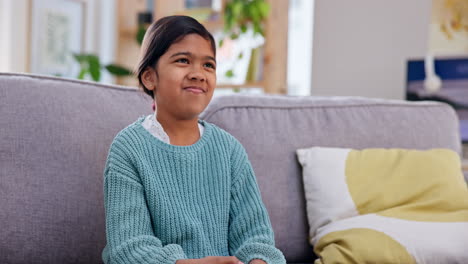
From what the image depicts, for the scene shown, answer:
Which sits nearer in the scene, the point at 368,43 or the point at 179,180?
the point at 179,180

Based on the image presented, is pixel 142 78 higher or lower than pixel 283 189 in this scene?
higher

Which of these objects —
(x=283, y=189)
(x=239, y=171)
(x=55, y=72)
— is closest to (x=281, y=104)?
(x=283, y=189)

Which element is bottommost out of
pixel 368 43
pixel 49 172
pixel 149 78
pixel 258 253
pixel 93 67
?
pixel 258 253

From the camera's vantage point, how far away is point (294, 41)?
11.4 ft

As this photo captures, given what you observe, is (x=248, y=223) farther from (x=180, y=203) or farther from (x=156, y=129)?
(x=156, y=129)

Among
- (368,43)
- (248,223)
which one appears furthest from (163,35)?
(368,43)

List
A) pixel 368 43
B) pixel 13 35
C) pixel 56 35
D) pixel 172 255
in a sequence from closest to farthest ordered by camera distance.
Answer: pixel 172 255
pixel 368 43
pixel 13 35
pixel 56 35

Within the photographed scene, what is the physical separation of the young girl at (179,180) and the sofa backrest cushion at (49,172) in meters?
0.19

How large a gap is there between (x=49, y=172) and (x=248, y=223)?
0.46m

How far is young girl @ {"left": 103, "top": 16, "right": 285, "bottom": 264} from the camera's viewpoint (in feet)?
3.02

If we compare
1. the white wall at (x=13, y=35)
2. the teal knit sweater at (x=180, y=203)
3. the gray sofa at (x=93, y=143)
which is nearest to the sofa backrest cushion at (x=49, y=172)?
the gray sofa at (x=93, y=143)

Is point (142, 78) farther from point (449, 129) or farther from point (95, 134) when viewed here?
point (449, 129)

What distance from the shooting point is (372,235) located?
1.18 metres

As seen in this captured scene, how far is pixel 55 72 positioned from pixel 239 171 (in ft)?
10.1
